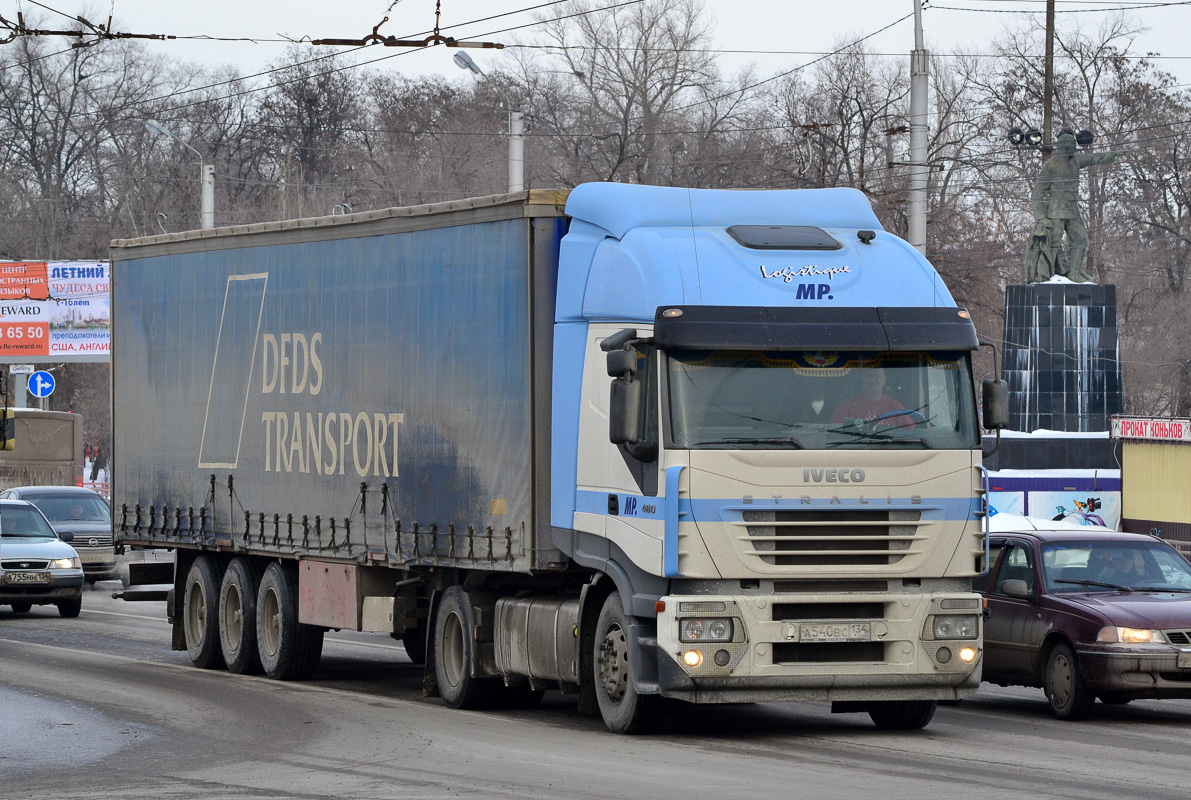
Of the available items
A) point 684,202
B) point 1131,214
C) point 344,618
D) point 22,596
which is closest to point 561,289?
point 684,202

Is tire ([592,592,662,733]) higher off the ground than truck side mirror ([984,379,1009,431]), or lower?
lower

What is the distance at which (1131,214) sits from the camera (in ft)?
205

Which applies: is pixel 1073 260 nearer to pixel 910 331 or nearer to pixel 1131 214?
pixel 1131 214

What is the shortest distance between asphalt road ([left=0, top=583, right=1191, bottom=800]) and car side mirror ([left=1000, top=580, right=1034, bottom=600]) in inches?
→ 35.9

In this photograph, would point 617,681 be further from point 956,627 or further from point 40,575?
point 40,575

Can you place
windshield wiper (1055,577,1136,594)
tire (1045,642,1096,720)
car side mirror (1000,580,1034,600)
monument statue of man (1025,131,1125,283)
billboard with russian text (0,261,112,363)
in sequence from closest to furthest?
tire (1045,642,1096,720) < car side mirror (1000,580,1034,600) < windshield wiper (1055,577,1136,594) < monument statue of man (1025,131,1125,283) < billboard with russian text (0,261,112,363)

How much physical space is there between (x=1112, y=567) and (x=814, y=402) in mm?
4155

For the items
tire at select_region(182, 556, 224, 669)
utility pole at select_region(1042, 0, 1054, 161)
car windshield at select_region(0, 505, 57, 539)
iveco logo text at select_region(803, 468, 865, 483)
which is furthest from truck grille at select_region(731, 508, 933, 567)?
utility pole at select_region(1042, 0, 1054, 161)

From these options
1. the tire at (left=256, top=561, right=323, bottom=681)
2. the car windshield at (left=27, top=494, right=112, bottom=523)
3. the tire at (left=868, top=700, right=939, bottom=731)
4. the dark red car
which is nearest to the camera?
the tire at (left=868, top=700, right=939, bottom=731)

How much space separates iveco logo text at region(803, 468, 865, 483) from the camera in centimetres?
1153

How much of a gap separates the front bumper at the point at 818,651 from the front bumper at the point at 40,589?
15521 millimetres

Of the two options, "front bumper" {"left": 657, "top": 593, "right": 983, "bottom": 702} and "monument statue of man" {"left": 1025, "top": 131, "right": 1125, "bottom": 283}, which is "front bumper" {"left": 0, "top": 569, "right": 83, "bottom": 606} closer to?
"front bumper" {"left": 657, "top": 593, "right": 983, "bottom": 702}

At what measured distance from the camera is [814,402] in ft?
38.5

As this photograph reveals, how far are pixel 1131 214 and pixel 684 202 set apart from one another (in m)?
53.0
